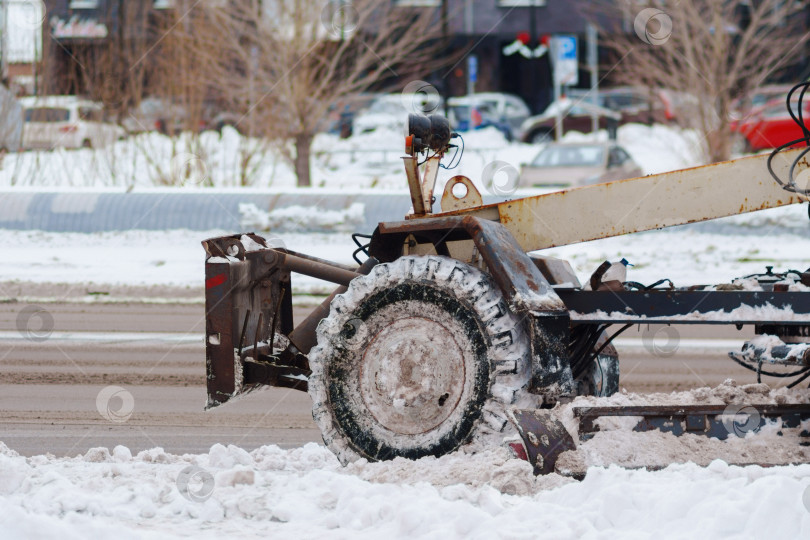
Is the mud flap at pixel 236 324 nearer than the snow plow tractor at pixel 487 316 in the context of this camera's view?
No

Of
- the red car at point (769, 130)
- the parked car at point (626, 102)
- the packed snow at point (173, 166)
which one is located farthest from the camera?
the parked car at point (626, 102)

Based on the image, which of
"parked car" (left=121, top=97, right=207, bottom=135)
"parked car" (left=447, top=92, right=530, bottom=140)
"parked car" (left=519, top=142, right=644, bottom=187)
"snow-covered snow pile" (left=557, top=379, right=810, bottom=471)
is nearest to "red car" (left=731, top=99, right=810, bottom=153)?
"parked car" (left=519, top=142, right=644, bottom=187)

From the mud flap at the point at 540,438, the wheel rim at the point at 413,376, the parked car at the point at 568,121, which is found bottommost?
the mud flap at the point at 540,438

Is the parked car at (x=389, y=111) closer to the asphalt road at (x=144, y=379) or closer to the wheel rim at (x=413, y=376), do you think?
the asphalt road at (x=144, y=379)

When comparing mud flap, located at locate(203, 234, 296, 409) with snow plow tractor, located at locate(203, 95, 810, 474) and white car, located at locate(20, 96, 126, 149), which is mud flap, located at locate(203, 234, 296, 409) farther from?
white car, located at locate(20, 96, 126, 149)

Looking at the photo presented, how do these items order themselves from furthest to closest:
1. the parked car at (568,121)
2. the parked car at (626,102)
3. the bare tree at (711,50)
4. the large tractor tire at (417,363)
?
1. the parked car at (626,102)
2. the parked car at (568,121)
3. the bare tree at (711,50)
4. the large tractor tire at (417,363)

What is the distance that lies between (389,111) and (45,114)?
11737 millimetres

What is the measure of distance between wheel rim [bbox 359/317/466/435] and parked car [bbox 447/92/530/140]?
85.9ft

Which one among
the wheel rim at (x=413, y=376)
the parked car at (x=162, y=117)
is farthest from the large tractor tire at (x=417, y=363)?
the parked car at (x=162, y=117)

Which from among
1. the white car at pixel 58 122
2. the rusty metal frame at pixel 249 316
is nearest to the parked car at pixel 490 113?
the white car at pixel 58 122

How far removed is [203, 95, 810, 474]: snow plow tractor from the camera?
4.89 meters

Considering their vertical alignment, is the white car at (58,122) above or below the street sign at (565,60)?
below

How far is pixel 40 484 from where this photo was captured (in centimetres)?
476

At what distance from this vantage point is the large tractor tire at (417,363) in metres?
4.89
